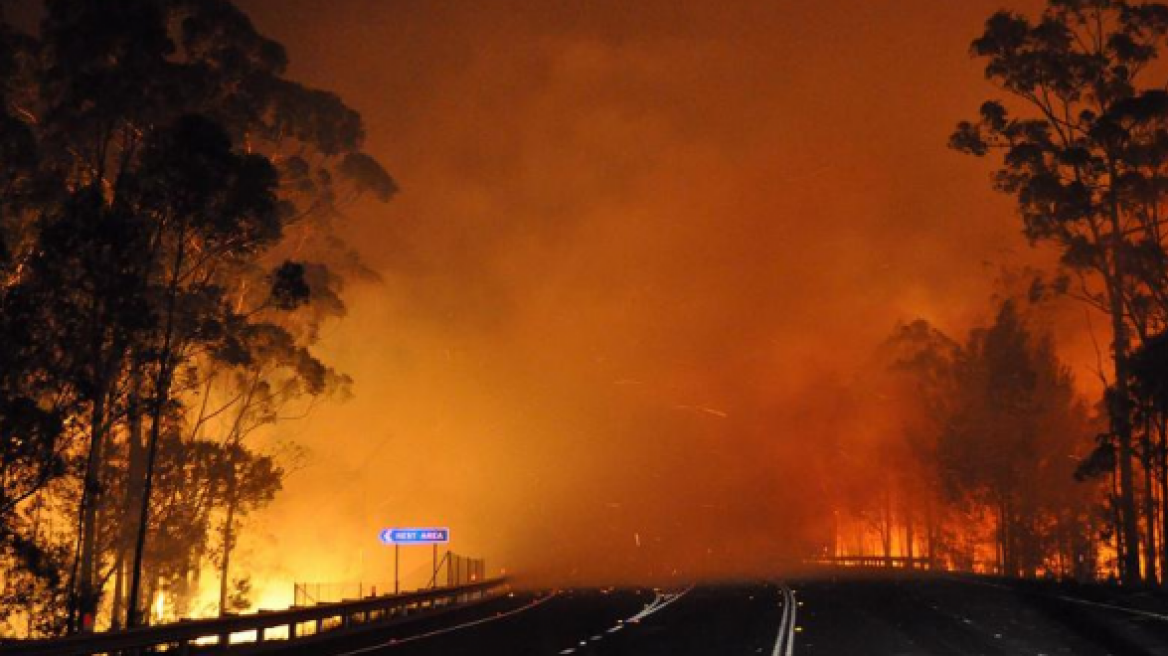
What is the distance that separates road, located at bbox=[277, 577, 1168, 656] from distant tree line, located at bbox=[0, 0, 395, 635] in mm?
9398

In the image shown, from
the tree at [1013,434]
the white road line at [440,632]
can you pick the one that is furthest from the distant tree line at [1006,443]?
the white road line at [440,632]

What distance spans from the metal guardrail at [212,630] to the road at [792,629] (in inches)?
43.2

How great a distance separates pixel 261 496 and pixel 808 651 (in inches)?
1340

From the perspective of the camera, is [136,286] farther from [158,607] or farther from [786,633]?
[158,607]

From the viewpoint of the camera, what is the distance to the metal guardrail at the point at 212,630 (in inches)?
709

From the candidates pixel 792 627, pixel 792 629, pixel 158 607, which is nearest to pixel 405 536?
pixel 792 627

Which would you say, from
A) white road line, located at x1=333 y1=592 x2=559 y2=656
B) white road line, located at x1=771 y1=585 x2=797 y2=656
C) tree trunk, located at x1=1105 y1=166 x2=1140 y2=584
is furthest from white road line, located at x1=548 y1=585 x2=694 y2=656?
tree trunk, located at x1=1105 y1=166 x2=1140 y2=584

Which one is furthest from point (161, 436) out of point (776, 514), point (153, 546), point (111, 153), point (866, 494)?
point (776, 514)

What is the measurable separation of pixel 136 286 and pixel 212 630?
12.2 meters

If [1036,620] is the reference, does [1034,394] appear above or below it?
above

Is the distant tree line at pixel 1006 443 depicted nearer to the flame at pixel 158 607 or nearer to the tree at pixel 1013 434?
the tree at pixel 1013 434

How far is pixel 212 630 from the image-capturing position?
2345 centimetres

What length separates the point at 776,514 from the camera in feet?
626

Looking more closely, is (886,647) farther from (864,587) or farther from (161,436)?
(161,436)
